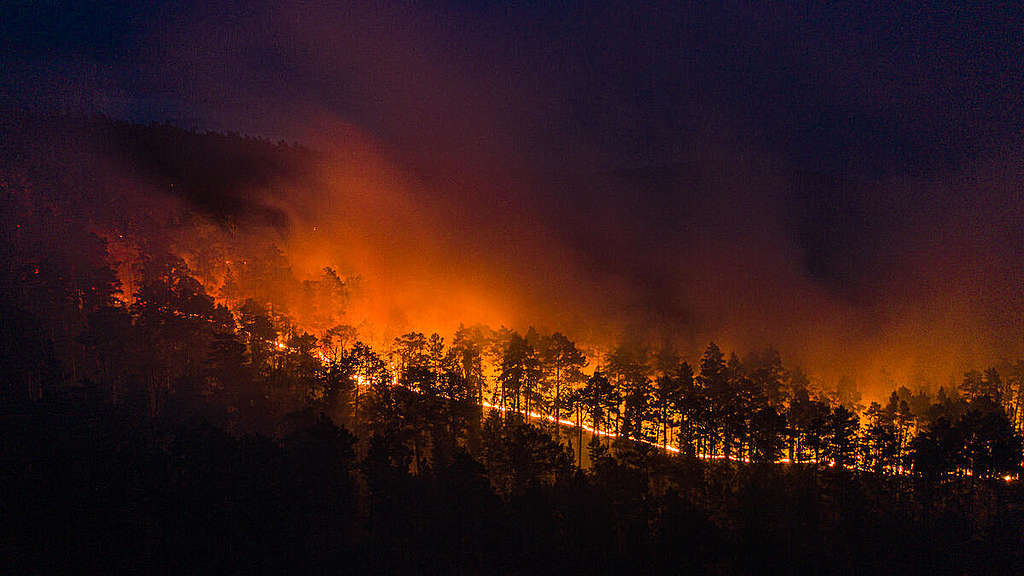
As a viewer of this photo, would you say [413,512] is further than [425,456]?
No

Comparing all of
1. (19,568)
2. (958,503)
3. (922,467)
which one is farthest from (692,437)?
(19,568)

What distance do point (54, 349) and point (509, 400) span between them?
124ft

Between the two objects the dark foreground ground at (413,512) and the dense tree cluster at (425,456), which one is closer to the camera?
the dark foreground ground at (413,512)

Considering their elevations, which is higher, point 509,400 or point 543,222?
point 543,222

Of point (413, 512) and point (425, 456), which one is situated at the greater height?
point (425, 456)

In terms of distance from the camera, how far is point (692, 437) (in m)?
43.9

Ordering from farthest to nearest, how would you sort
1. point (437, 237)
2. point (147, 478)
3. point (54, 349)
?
point (437, 237) < point (54, 349) < point (147, 478)

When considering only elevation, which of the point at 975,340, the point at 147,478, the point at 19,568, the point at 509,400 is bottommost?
the point at 19,568

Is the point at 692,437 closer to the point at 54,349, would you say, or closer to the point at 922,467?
the point at 922,467

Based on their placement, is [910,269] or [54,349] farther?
[910,269]

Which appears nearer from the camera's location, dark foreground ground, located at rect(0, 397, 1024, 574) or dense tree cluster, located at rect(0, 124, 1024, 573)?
dark foreground ground, located at rect(0, 397, 1024, 574)

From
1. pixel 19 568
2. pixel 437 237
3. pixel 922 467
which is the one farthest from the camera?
pixel 437 237

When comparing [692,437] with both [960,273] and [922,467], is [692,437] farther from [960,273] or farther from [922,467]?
[960,273]

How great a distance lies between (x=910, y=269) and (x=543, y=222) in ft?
358
